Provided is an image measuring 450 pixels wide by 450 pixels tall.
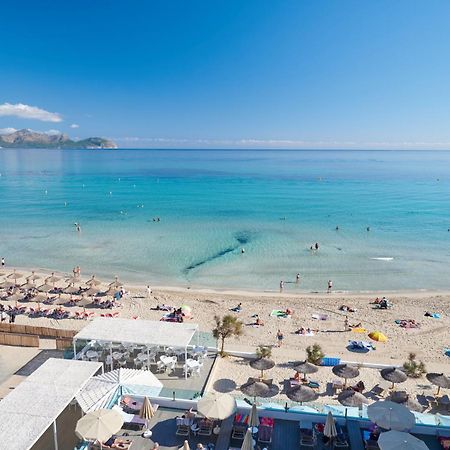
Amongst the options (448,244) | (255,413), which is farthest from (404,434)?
(448,244)

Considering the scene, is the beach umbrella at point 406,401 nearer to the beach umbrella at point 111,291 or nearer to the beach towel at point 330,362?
the beach towel at point 330,362

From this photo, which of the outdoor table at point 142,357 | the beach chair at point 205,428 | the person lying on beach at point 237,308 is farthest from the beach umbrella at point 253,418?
the person lying on beach at point 237,308

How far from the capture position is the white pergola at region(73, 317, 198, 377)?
1608cm

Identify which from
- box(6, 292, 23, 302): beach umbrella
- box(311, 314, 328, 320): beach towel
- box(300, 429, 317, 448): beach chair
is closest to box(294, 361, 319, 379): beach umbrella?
box(300, 429, 317, 448): beach chair

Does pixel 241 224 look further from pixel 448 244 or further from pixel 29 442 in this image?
pixel 29 442

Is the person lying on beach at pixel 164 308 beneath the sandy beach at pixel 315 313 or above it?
above

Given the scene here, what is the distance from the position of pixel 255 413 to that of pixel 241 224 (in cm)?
4147

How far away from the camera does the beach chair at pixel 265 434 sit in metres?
11.3

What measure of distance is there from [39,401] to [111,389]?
92.1 inches

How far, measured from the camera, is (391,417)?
11.1 m

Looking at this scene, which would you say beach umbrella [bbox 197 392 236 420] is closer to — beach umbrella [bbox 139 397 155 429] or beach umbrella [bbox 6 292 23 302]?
beach umbrella [bbox 139 397 155 429]

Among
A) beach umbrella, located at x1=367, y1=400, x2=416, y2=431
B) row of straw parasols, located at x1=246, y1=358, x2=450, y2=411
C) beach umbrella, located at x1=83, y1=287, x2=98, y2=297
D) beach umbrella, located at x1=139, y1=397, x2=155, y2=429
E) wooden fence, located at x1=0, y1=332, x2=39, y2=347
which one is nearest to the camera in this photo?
beach umbrella, located at x1=367, y1=400, x2=416, y2=431

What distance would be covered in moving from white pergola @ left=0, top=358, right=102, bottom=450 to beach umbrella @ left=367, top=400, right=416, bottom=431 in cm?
853

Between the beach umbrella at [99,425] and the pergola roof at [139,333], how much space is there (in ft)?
16.1
